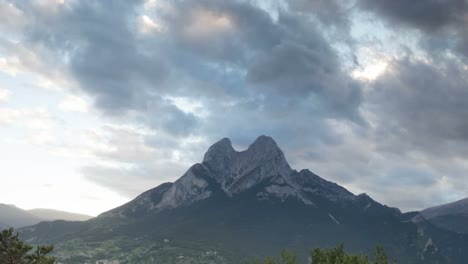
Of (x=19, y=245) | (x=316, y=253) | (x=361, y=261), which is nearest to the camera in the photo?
(x=19, y=245)

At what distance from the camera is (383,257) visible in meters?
124

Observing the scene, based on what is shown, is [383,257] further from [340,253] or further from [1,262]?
[1,262]

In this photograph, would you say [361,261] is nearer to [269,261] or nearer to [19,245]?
[269,261]

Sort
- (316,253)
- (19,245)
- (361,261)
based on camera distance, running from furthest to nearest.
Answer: (316,253) < (361,261) < (19,245)

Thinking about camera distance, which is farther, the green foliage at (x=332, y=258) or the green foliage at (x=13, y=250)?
the green foliage at (x=332, y=258)

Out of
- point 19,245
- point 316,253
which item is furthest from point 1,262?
point 316,253

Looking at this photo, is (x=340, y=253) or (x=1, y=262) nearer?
(x=1, y=262)

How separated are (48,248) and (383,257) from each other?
88.5 m

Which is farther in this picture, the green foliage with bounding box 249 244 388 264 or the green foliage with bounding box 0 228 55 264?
the green foliage with bounding box 249 244 388 264

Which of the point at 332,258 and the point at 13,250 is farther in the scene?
the point at 332,258

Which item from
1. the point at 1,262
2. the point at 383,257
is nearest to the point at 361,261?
the point at 383,257

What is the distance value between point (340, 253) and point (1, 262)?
91.8 m

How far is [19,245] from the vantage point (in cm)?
8494

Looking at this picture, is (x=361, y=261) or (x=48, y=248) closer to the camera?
(x=48, y=248)
